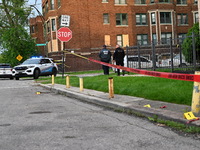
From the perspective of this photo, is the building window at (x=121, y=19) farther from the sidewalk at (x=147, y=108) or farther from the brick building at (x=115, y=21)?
the sidewalk at (x=147, y=108)

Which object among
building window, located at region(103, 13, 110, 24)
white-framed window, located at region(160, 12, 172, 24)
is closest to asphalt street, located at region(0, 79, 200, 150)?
building window, located at region(103, 13, 110, 24)

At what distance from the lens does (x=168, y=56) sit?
55.7 feet

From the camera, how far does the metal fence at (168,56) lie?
48.6ft

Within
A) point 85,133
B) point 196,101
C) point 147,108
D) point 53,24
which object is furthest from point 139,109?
point 53,24

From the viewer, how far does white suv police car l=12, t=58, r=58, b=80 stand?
23.5 m

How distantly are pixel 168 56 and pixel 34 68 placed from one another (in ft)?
36.7

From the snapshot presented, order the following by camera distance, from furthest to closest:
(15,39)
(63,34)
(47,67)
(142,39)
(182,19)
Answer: (182,19) < (142,39) < (15,39) < (47,67) < (63,34)

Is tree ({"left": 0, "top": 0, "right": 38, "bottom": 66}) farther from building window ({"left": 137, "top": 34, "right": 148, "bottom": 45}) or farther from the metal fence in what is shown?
the metal fence

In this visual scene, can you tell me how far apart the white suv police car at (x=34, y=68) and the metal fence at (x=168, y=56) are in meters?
7.87

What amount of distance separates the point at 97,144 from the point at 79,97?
19.4ft

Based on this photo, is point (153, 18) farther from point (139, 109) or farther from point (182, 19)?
point (139, 109)

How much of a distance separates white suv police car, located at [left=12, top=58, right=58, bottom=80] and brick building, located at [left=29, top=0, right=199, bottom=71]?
13260 mm

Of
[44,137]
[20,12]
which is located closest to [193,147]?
[44,137]

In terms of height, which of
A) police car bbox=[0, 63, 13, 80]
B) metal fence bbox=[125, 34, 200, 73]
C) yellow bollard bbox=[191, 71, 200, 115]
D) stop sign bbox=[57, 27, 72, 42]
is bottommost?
police car bbox=[0, 63, 13, 80]
